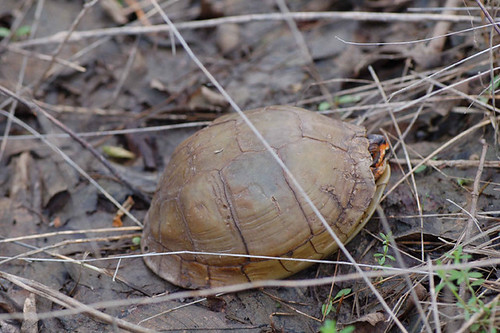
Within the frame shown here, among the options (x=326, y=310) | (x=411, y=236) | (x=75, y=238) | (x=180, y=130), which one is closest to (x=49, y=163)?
(x=75, y=238)

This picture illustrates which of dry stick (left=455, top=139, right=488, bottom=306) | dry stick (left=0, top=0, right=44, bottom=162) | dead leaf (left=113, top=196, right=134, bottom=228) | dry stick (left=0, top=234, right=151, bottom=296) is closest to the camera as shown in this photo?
dry stick (left=455, top=139, right=488, bottom=306)

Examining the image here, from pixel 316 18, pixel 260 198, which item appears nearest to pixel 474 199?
pixel 260 198

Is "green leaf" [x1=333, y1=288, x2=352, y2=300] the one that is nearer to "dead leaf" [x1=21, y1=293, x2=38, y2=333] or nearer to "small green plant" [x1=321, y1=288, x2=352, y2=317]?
"small green plant" [x1=321, y1=288, x2=352, y2=317]

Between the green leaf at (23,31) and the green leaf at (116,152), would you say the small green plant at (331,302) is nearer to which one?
the green leaf at (116,152)

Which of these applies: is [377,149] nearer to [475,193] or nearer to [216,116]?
[475,193]

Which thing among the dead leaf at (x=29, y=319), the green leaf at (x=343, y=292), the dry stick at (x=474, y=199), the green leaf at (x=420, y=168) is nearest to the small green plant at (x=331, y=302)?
the green leaf at (x=343, y=292)

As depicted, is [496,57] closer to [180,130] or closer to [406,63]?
[406,63]

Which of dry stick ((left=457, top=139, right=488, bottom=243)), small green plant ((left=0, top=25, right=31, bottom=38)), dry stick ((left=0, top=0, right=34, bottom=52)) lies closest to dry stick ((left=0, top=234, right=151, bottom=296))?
dry stick ((left=457, top=139, right=488, bottom=243))
